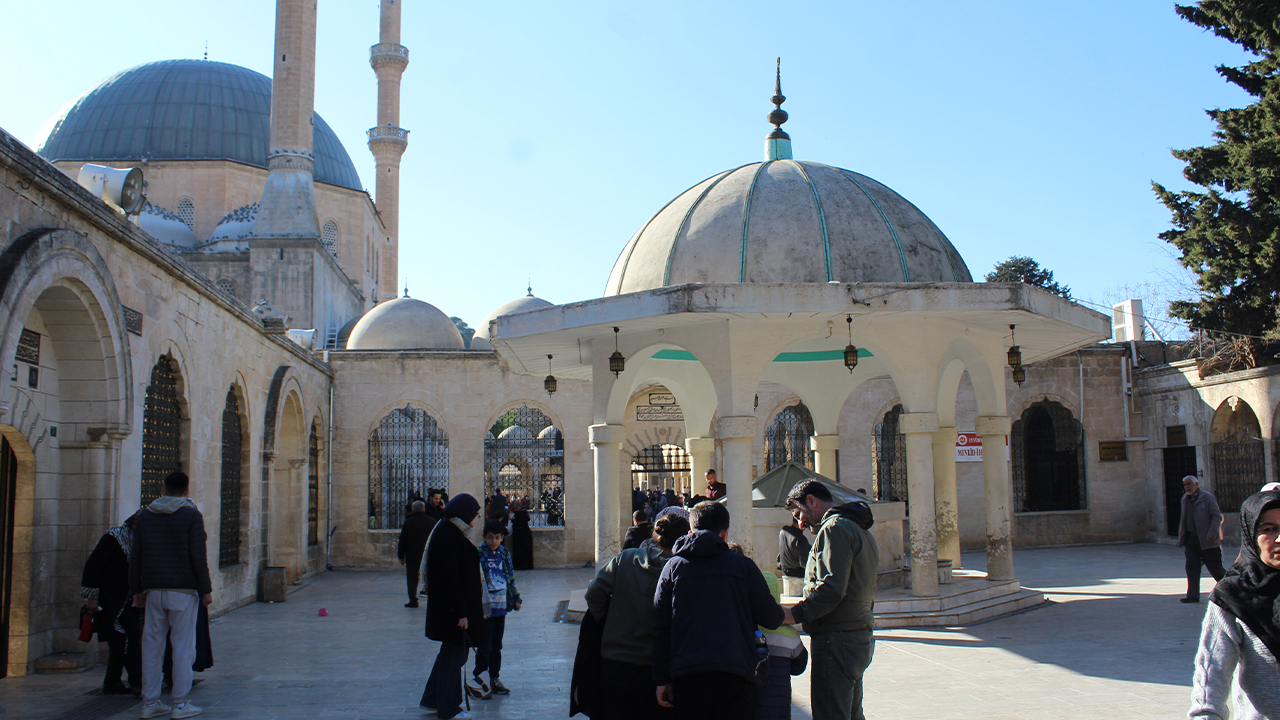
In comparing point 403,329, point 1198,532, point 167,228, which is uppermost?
point 167,228

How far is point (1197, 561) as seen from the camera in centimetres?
883

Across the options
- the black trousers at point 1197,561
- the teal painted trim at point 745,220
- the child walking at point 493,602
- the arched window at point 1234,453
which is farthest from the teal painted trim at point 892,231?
the arched window at point 1234,453

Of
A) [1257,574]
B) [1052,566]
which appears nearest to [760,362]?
[1257,574]

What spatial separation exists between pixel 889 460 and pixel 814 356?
5986 mm

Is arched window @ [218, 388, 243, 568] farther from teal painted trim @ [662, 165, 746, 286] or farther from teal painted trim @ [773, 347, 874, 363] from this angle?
teal painted trim @ [773, 347, 874, 363]

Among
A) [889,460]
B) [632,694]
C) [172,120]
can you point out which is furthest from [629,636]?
[172,120]

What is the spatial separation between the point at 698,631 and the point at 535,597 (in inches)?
323

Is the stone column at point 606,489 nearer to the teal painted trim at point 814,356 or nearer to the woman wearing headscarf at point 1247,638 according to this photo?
the teal painted trim at point 814,356

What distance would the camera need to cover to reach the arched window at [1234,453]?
48.8 ft

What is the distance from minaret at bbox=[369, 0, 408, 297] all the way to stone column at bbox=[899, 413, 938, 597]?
25.2m

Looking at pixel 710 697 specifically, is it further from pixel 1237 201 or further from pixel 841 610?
pixel 1237 201

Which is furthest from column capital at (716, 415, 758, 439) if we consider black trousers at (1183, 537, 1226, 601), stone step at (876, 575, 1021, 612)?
black trousers at (1183, 537, 1226, 601)

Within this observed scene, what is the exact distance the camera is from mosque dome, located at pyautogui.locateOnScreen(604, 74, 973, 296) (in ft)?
27.5

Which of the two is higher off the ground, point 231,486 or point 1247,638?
point 231,486
